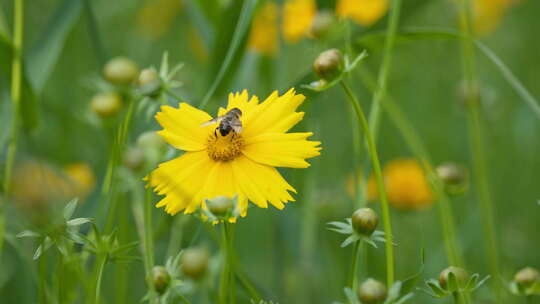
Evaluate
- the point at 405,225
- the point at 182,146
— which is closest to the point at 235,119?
the point at 182,146

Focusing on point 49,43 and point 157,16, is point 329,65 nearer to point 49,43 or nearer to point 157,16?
point 49,43

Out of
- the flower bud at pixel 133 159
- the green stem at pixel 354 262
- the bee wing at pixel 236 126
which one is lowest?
the green stem at pixel 354 262

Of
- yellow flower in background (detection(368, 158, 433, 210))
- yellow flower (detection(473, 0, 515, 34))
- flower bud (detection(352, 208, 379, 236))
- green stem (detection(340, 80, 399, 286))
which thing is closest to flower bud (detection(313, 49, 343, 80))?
green stem (detection(340, 80, 399, 286))

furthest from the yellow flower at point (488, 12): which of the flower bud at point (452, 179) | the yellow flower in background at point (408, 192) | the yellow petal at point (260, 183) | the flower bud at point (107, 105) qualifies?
the yellow petal at point (260, 183)

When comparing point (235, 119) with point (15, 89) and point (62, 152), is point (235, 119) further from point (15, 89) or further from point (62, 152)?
point (62, 152)

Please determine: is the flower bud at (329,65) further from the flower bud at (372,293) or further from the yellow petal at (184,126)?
the flower bud at (372,293)

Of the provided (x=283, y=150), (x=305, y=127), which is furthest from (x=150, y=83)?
(x=305, y=127)

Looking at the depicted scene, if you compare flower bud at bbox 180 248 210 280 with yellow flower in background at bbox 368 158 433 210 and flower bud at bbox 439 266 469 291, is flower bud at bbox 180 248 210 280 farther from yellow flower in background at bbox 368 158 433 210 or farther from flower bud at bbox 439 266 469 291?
yellow flower in background at bbox 368 158 433 210
